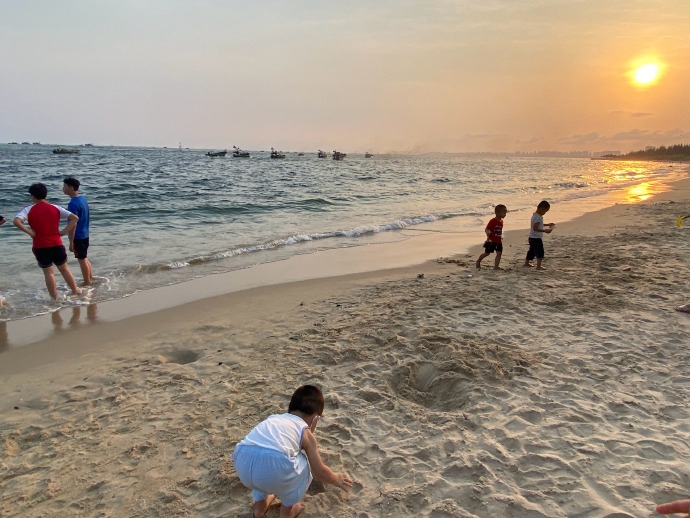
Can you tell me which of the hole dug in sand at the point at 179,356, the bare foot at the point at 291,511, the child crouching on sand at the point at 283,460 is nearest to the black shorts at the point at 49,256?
the hole dug in sand at the point at 179,356

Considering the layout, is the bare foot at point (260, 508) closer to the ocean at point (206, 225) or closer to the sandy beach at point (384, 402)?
the sandy beach at point (384, 402)

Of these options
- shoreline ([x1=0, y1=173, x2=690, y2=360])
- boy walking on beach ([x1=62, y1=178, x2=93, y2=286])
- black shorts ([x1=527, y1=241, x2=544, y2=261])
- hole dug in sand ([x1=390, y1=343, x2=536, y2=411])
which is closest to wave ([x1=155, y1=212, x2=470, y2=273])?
shoreline ([x1=0, y1=173, x2=690, y2=360])

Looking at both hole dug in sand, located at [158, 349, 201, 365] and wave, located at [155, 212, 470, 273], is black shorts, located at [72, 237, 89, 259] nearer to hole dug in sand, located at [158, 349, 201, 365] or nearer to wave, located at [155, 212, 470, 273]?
wave, located at [155, 212, 470, 273]

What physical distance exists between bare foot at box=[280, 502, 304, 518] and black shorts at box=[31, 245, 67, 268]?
6313 millimetres

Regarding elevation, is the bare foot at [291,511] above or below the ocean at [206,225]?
below

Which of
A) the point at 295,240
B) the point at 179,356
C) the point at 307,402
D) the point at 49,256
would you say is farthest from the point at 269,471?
the point at 295,240

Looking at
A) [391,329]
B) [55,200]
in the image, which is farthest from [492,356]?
[55,200]

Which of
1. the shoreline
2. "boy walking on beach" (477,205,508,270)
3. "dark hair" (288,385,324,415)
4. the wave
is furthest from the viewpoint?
the wave

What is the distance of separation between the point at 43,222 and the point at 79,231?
0.95 meters

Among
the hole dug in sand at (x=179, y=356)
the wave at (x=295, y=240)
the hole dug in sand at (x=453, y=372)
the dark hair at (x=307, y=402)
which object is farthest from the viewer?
the wave at (x=295, y=240)

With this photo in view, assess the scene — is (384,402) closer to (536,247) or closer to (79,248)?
(536,247)

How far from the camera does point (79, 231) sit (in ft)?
25.6

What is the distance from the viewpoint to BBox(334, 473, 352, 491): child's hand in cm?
277

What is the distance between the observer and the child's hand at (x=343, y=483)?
2773 millimetres
